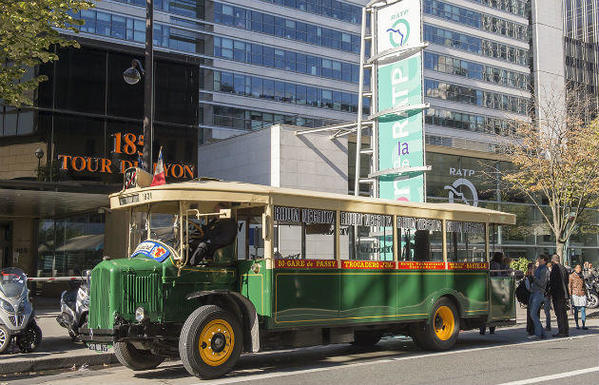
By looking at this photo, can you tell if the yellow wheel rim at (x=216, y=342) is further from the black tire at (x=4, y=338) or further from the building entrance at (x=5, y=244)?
the building entrance at (x=5, y=244)

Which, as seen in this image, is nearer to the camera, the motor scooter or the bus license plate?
the bus license plate

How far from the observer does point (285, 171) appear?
24.2m

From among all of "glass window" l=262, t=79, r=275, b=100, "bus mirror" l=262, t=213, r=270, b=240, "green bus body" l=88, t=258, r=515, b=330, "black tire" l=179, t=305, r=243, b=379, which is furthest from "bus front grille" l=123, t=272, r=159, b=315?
"glass window" l=262, t=79, r=275, b=100

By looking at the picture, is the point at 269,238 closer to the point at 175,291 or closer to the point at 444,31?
the point at 175,291

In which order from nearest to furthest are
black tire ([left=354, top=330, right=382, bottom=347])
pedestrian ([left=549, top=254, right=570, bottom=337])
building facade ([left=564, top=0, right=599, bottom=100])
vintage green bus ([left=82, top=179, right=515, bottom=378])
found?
vintage green bus ([left=82, top=179, right=515, bottom=378])
black tire ([left=354, top=330, right=382, bottom=347])
pedestrian ([left=549, top=254, right=570, bottom=337])
building facade ([left=564, top=0, right=599, bottom=100])

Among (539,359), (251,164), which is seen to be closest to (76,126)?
(251,164)

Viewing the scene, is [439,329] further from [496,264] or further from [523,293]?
[523,293]

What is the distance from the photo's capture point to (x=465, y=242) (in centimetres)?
1377

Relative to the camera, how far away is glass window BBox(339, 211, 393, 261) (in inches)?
452

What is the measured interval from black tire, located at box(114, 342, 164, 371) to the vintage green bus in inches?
0.6

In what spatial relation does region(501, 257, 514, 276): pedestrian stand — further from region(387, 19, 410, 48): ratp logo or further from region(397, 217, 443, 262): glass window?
region(387, 19, 410, 48): ratp logo

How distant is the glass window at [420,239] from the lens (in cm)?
1246

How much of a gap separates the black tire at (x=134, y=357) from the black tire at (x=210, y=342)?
51.9 inches

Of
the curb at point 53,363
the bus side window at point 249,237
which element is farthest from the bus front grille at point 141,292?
the curb at point 53,363
